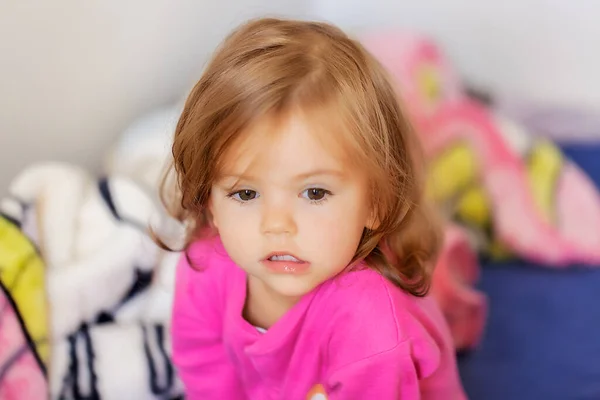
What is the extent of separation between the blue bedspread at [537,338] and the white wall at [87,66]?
0.78 metres

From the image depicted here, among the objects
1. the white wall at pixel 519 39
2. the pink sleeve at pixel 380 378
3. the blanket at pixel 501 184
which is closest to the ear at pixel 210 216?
the pink sleeve at pixel 380 378

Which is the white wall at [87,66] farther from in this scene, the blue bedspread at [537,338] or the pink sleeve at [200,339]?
the blue bedspread at [537,338]

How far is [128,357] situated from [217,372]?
0.16 meters

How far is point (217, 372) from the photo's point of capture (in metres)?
1.04

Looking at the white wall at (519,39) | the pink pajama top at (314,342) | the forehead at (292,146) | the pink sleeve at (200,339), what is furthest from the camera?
the white wall at (519,39)

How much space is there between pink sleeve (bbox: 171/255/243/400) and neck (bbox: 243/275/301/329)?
5 cm

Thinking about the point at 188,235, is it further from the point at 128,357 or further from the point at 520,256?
the point at 520,256

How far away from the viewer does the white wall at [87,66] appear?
4.21 feet

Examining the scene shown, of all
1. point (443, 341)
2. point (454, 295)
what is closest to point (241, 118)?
point (443, 341)

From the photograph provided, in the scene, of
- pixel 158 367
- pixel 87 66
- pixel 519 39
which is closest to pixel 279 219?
pixel 158 367

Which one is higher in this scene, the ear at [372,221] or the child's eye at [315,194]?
the child's eye at [315,194]

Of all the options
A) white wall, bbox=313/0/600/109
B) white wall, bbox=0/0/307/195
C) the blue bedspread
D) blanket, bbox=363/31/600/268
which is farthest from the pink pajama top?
white wall, bbox=313/0/600/109

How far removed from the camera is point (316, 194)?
2.57 feet

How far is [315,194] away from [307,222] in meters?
0.03
